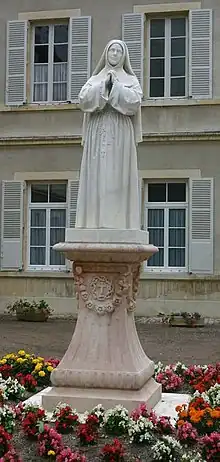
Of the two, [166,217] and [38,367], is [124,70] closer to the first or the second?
[38,367]

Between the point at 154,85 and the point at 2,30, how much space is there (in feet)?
12.1

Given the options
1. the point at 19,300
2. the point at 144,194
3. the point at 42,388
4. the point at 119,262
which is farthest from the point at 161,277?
the point at 119,262

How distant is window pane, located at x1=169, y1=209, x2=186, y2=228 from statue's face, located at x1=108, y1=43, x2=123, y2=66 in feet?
32.1

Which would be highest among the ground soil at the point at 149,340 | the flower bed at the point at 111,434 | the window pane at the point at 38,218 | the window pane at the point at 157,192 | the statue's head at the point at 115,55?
the statue's head at the point at 115,55

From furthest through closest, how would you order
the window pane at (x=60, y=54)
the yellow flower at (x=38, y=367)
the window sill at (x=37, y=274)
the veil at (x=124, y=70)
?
the window pane at (x=60, y=54)
the window sill at (x=37, y=274)
the yellow flower at (x=38, y=367)
the veil at (x=124, y=70)

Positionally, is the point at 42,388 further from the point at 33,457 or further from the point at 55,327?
the point at 55,327

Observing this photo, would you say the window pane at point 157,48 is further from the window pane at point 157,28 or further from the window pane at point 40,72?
the window pane at point 40,72

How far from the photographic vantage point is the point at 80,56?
16.2 metres

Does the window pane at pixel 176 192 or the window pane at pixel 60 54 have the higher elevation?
the window pane at pixel 60 54

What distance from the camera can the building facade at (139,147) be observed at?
15383 millimetres

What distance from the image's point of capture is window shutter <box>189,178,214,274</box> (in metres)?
15.2

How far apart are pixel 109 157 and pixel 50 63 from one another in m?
11.5

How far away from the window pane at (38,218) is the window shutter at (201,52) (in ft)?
13.7

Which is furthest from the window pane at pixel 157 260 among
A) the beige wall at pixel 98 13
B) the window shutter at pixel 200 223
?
the beige wall at pixel 98 13
